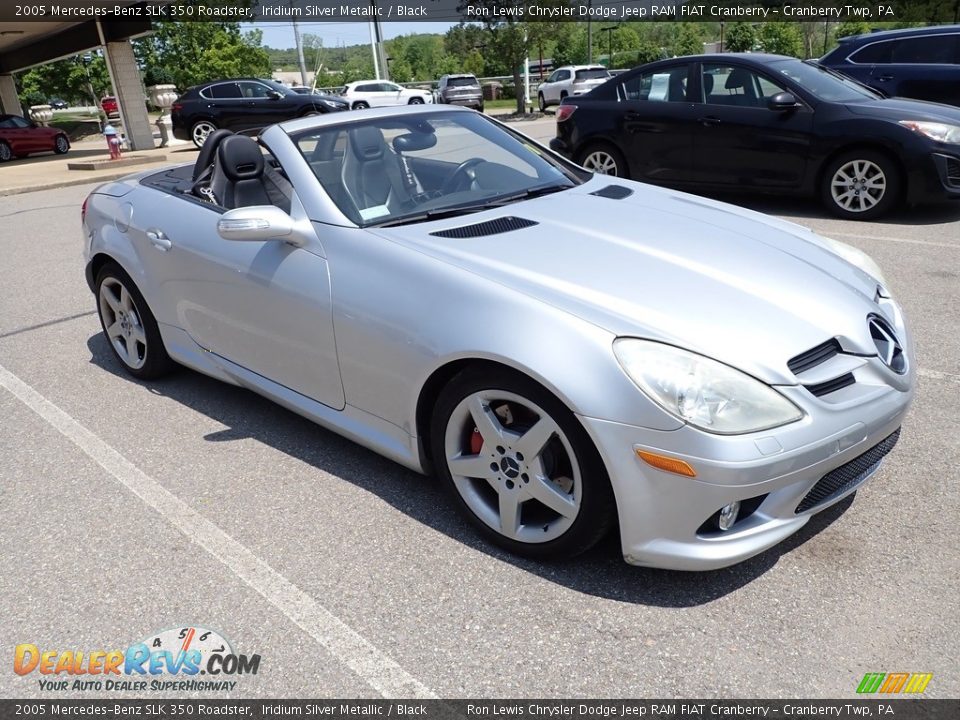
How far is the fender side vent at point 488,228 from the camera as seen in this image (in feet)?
9.98

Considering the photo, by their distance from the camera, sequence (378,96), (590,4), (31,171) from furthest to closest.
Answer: (590,4) → (378,96) → (31,171)

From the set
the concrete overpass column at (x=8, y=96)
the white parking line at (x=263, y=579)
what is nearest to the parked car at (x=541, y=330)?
the white parking line at (x=263, y=579)

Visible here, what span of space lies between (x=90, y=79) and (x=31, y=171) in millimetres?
36691

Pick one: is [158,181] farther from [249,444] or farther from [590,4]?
[590,4]

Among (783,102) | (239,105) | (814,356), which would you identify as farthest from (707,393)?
(239,105)

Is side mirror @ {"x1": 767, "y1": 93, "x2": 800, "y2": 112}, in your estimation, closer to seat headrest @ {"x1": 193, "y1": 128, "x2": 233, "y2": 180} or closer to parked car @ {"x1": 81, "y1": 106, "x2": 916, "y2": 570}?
parked car @ {"x1": 81, "y1": 106, "x2": 916, "y2": 570}

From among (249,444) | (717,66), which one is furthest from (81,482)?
(717,66)

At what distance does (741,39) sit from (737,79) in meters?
56.3

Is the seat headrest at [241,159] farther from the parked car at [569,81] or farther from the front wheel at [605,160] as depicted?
the parked car at [569,81]

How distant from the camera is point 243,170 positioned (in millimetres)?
3756

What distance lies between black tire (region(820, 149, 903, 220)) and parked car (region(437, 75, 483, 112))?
24626 millimetres

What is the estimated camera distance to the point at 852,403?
245cm

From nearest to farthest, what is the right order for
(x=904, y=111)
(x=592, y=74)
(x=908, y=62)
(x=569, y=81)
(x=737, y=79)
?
(x=904, y=111) < (x=737, y=79) < (x=908, y=62) < (x=592, y=74) < (x=569, y=81)

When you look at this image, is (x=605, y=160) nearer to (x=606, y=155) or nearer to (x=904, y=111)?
(x=606, y=155)
